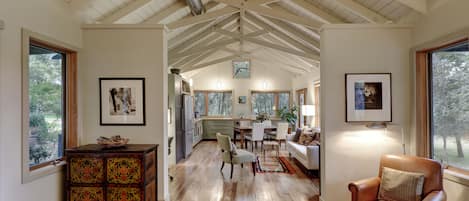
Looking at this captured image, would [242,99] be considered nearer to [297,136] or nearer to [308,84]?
[308,84]

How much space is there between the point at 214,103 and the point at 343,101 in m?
7.18

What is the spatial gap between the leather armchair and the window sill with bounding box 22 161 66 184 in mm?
3259

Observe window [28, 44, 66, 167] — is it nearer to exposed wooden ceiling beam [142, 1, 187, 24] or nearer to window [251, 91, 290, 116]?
exposed wooden ceiling beam [142, 1, 187, 24]

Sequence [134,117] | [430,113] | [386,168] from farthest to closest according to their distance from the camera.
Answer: [134,117] < [430,113] < [386,168]

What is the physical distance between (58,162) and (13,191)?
63 cm

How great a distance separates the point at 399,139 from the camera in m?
3.28

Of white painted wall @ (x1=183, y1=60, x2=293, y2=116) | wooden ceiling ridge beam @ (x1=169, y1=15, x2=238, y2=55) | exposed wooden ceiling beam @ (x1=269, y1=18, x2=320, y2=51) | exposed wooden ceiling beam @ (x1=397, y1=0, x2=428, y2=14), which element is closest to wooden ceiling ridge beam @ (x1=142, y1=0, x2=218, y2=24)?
wooden ceiling ridge beam @ (x1=169, y1=15, x2=238, y2=55)

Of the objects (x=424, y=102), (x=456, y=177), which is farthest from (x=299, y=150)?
(x=456, y=177)

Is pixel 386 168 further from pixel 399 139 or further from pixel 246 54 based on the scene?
pixel 246 54

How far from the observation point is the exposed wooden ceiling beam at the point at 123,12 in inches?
142

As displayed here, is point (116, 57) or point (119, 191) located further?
point (116, 57)

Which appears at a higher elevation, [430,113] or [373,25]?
[373,25]

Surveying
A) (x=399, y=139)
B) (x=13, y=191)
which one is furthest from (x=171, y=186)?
(x=399, y=139)

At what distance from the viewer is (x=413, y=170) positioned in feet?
8.79
